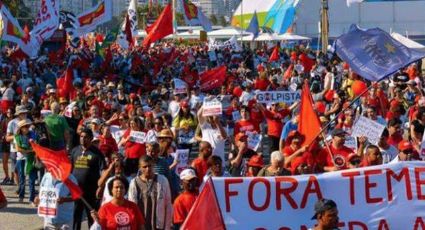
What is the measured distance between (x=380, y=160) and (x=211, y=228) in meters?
2.50

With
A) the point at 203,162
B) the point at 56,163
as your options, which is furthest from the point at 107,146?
the point at 56,163

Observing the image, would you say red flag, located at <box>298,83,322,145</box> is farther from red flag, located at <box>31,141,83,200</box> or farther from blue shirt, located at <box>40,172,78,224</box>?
red flag, located at <box>31,141,83,200</box>

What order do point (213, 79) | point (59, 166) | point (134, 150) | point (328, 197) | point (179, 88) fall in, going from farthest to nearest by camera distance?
point (213, 79), point (179, 88), point (134, 150), point (59, 166), point (328, 197)

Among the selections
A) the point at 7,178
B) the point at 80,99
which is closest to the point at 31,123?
the point at 7,178

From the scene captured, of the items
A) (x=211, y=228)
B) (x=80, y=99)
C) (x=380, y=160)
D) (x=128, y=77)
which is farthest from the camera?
(x=128, y=77)

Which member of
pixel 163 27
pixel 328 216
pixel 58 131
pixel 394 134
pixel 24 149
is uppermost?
pixel 163 27

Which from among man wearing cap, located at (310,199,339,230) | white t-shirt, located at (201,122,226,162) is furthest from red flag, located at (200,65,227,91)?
man wearing cap, located at (310,199,339,230)

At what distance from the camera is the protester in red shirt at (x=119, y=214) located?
A: 8297 millimetres

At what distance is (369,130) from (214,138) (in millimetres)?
2323

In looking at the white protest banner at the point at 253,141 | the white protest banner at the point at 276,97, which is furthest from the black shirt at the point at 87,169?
the white protest banner at the point at 276,97

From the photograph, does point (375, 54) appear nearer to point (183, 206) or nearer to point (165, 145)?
point (165, 145)

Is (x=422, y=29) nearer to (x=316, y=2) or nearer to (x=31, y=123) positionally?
(x=316, y=2)

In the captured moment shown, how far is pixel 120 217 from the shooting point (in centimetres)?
831

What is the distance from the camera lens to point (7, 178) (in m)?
15.3
